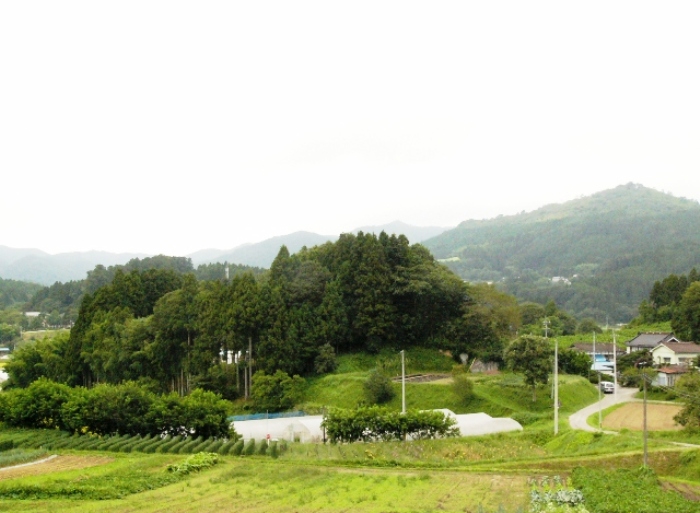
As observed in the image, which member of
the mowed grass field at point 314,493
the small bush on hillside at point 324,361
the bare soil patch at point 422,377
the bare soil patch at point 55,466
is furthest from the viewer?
the small bush on hillside at point 324,361

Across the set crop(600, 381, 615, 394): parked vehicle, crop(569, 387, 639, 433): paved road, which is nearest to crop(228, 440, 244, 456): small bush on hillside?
crop(569, 387, 639, 433): paved road

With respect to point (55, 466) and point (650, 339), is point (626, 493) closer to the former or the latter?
point (55, 466)

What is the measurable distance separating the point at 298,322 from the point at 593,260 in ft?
445

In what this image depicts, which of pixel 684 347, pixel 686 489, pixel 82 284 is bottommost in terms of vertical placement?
pixel 684 347

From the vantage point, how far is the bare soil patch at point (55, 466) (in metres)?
18.7

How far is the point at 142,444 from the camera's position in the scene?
23.6 metres

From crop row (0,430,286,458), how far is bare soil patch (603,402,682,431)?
14008mm

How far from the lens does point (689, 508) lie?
13.0 metres

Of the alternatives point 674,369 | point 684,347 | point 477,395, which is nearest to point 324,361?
point 477,395

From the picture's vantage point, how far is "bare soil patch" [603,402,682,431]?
25047 mm

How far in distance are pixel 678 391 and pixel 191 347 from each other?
26.3 meters

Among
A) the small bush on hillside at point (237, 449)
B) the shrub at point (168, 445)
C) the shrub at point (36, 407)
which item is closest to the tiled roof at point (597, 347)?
the small bush on hillside at point (237, 449)

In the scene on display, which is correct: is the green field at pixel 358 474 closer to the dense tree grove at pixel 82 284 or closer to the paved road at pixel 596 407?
the paved road at pixel 596 407

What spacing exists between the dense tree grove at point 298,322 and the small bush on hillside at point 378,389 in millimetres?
4542
